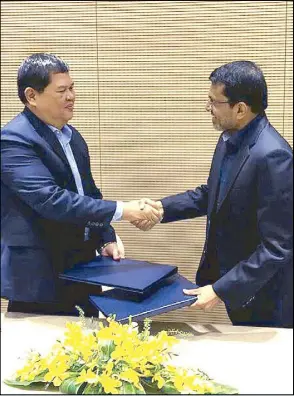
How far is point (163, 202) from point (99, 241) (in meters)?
0.22

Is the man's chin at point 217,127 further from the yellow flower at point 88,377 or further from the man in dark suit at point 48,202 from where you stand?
the yellow flower at point 88,377

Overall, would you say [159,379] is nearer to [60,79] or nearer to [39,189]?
[39,189]

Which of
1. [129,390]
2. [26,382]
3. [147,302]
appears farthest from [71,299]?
[129,390]

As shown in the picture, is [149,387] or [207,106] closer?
[149,387]

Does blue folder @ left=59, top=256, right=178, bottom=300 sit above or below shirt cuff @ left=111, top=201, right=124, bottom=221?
below

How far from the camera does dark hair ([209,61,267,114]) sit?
1744 mm

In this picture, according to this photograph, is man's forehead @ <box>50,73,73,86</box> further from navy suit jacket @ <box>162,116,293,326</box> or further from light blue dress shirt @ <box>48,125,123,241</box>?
navy suit jacket @ <box>162,116,293,326</box>

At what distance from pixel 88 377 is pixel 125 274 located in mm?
384

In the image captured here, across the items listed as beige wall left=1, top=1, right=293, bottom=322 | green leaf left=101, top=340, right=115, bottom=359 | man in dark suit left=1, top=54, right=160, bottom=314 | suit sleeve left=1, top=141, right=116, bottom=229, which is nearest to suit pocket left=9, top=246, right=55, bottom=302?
man in dark suit left=1, top=54, right=160, bottom=314

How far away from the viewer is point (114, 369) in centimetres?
153

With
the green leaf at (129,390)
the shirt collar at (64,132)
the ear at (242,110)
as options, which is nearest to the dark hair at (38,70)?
the shirt collar at (64,132)

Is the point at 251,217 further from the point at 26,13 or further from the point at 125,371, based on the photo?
the point at 26,13

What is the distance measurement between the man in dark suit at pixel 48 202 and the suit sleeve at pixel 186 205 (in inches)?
1.7

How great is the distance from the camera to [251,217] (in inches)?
69.5
